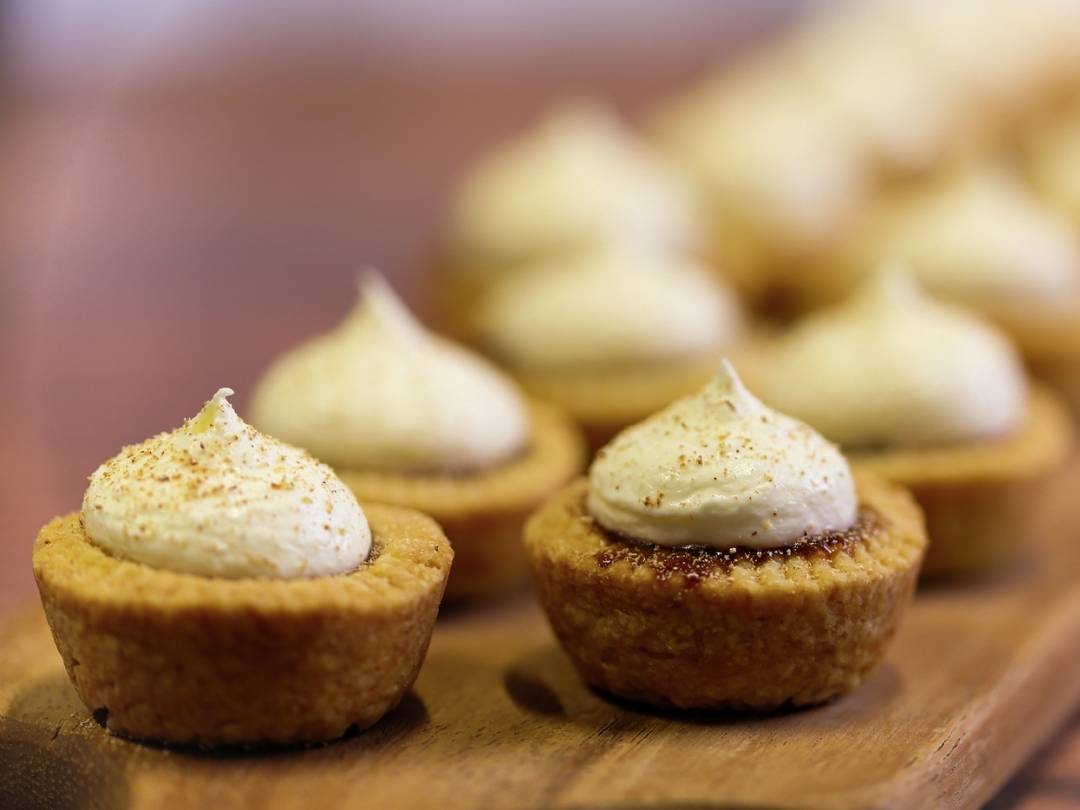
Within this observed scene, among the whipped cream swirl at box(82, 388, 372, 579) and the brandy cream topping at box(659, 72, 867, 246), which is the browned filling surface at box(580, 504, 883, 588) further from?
the brandy cream topping at box(659, 72, 867, 246)

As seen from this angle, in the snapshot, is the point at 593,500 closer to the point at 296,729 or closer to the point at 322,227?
the point at 296,729

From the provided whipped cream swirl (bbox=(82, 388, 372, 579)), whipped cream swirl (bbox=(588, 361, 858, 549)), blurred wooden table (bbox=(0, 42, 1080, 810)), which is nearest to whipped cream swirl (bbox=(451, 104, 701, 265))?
blurred wooden table (bbox=(0, 42, 1080, 810))

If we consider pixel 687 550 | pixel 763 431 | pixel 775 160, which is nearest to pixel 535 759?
pixel 687 550

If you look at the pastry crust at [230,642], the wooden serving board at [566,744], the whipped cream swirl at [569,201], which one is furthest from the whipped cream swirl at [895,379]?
the whipped cream swirl at [569,201]

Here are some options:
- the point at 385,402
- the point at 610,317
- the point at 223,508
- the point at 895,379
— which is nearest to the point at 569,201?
the point at 610,317

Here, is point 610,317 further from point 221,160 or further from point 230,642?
point 221,160

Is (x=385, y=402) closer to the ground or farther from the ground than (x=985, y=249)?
closer to the ground
